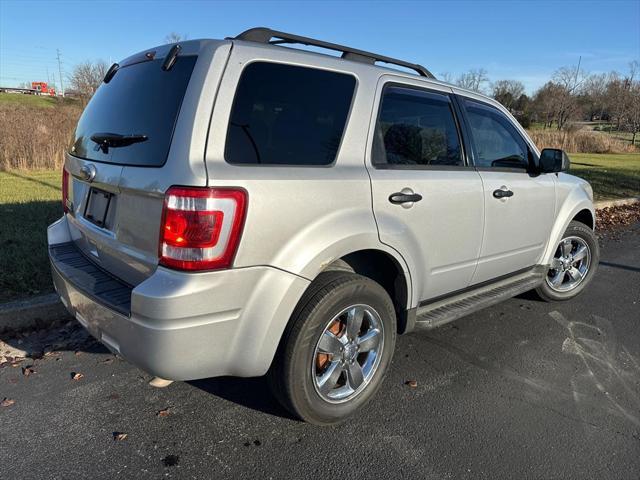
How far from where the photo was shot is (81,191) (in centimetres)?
288

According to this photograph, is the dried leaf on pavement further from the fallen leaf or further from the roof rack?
the fallen leaf

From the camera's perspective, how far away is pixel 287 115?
2.41 meters

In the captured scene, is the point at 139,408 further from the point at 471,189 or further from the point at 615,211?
the point at 615,211

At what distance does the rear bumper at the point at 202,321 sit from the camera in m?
2.06

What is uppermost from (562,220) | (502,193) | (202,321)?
(502,193)

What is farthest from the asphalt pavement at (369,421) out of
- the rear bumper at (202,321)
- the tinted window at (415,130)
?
the tinted window at (415,130)

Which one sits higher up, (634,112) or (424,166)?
(634,112)

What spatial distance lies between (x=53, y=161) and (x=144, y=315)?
12276 mm

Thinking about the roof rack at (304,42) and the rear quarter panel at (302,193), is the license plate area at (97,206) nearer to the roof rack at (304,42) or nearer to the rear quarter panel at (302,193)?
the rear quarter panel at (302,193)

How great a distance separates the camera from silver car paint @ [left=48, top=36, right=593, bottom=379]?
2098mm

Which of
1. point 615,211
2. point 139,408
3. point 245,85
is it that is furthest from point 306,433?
point 615,211

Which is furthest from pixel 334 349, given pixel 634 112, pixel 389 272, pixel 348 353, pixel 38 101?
pixel 634 112

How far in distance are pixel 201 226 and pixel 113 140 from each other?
0.85 metres

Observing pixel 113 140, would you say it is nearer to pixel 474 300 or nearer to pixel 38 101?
pixel 474 300
